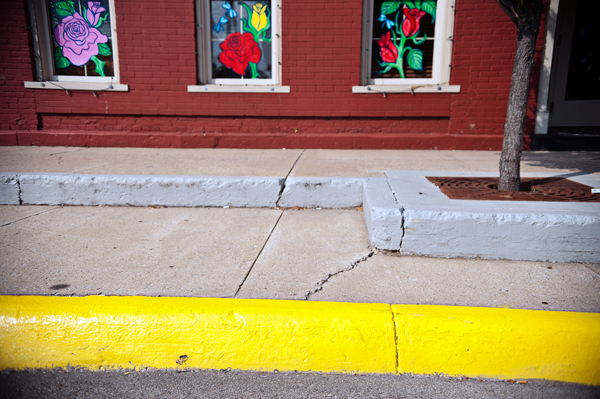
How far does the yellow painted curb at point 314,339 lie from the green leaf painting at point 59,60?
6.71m

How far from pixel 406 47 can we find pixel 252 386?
6.78 metres

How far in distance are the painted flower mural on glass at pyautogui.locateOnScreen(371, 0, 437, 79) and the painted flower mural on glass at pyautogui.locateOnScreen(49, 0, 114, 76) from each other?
16.2 feet

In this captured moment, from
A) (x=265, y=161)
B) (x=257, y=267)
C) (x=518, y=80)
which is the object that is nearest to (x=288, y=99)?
(x=265, y=161)

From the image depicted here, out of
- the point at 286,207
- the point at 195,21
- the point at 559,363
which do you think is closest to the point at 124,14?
the point at 195,21

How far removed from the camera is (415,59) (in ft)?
23.4

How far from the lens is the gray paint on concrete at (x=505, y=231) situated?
2.72 metres

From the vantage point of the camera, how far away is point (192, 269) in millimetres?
2680

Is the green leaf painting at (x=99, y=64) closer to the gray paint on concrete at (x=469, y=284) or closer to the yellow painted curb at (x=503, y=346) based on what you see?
the gray paint on concrete at (x=469, y=284)

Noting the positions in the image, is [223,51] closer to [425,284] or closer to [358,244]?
[358,244]

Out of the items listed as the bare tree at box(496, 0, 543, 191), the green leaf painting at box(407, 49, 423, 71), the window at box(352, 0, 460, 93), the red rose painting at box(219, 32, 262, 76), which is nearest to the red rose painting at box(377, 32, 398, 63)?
the window at box(352, 0, 460, 93)

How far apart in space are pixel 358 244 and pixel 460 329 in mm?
1259

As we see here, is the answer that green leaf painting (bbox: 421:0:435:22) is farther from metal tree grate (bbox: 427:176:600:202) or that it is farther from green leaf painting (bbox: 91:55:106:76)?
green leaf painting (bbox: 91:55:106:76)

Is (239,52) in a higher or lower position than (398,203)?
higher

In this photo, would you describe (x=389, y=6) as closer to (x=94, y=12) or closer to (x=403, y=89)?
(x=403, y=89)
